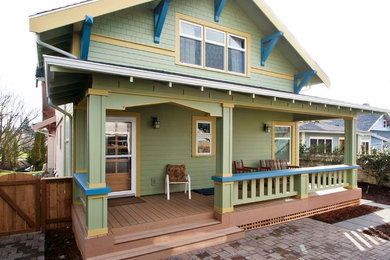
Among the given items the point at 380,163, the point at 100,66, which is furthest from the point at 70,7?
the point at 380,163

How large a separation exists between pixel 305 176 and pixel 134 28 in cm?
545

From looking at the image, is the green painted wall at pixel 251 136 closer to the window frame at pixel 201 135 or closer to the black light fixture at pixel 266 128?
the black light fixture at pixel 266 128

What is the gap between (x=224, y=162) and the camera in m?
5.06

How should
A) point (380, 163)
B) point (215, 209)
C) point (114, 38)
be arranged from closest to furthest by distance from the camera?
point (215, 209), point (114, 38), point (380, 163)

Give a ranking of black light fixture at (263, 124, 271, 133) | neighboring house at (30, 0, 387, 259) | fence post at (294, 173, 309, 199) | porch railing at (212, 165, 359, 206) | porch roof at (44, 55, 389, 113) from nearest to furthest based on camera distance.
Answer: porch roof at (44, 55, 389, 113) < neighboring house at (30, 0, 387, 259) < porch railing at (212, 165, 359, 206) < fence post at (294, 173, 309, 199) < black light fixture at (263, 124, 271, 133)

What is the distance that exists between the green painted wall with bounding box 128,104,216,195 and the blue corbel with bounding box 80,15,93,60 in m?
1.68

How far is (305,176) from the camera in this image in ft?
21.0

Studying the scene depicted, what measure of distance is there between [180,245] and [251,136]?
4.84m

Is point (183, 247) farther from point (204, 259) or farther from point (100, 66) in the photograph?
point (100, 66)

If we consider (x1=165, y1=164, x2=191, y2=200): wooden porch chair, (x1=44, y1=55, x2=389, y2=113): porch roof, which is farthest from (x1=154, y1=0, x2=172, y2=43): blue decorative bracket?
(x1=165, y1=164, x2=191, y2=200): wooden porch chair

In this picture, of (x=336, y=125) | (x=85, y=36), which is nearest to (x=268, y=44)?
(x=85, y=36)

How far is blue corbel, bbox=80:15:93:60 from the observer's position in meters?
4.80

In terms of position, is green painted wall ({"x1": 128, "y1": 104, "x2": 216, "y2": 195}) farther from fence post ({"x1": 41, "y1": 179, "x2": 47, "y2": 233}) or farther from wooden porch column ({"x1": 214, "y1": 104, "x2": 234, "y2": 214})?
fence post ({"x1": 41, "y1": 179, "x2": 47, "y2": 233})

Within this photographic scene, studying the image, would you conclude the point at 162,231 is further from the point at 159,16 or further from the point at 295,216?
the point at 159,16
